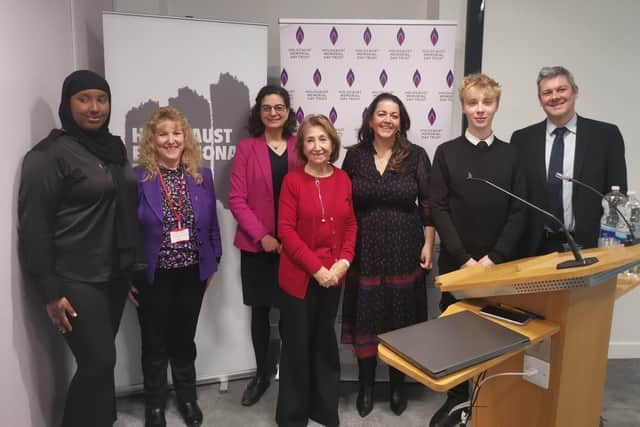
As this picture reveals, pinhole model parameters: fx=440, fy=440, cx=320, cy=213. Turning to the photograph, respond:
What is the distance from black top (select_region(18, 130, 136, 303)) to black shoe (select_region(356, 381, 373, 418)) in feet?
4.68

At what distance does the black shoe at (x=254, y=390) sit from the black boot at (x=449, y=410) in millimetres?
950

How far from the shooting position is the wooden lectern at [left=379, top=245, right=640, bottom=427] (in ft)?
4.01

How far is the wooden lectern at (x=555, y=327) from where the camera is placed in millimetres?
1223

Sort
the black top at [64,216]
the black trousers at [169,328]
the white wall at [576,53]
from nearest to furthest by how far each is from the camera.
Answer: the black top at [64,216] → the black trousers at [169,328] → the white wall at [576,53]

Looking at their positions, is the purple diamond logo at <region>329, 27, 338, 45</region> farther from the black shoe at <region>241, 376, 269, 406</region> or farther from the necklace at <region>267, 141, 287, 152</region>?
the black shoe at <region>241, 376, 269, 406</region>

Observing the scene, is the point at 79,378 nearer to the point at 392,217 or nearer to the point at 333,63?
the point at 392,217

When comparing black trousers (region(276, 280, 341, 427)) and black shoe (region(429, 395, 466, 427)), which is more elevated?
black trousers (region(276, 280, 341, 427))

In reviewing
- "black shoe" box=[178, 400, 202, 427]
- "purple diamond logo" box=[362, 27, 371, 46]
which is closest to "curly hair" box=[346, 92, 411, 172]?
"purple diamond logo" box=[362, 27, 371, 46]

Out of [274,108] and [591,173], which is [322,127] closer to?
[274,108]

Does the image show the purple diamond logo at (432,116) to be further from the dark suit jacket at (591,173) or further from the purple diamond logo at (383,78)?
the dark suit jacket at (591,173)

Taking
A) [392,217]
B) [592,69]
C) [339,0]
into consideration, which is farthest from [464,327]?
[339,0]

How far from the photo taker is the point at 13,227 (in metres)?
1.76

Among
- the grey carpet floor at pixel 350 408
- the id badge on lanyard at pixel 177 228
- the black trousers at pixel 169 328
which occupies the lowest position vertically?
the grey carpet floor at pixel 350 408

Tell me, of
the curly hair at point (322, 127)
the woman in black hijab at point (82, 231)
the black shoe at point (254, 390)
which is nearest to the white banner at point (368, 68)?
the black shoe at point (254, 390)
